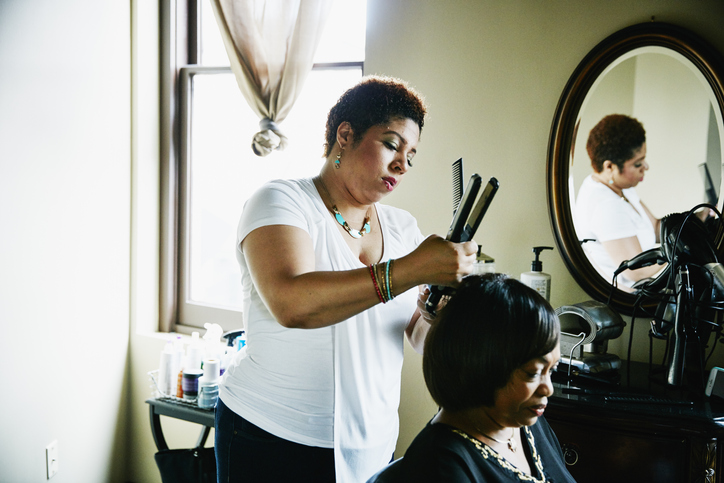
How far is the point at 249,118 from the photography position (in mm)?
2467

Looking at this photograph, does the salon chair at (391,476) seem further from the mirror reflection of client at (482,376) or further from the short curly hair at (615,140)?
the short curly hair at (615,140)

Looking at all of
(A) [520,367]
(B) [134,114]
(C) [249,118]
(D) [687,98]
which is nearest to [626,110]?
(D) [687,98]

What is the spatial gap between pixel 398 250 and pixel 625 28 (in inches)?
41.6

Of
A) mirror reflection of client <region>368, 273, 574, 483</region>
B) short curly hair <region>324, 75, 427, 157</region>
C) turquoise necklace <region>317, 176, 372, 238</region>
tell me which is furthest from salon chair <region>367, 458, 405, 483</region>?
short curly hair <region>324, 75, 427, 157</region>

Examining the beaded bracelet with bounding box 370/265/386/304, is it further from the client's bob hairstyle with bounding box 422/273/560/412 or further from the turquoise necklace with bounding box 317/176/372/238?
the turquoise necklace with bounding box 317/176/372/238

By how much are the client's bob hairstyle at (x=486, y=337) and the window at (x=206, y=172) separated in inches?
59.7

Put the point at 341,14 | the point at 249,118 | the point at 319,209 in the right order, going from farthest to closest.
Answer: the point at 249,118, the point at 341,14, the point at 319,209

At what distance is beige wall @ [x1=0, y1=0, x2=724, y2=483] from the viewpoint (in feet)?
5.88

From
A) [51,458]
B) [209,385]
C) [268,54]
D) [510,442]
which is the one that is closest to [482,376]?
[510,442]

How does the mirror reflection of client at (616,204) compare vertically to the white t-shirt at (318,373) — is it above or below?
above

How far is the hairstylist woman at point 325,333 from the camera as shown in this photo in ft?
3.51

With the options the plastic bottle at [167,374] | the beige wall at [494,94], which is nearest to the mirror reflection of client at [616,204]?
the beige wall at [494,94]

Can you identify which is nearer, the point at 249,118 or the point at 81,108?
the point at 81,108

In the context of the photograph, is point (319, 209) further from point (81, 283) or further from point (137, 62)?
point (137, 62)
